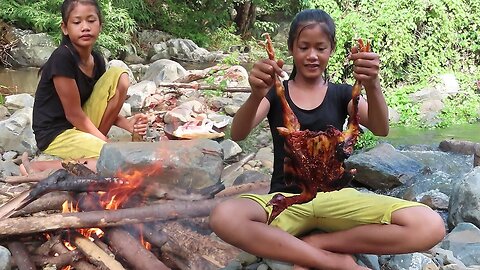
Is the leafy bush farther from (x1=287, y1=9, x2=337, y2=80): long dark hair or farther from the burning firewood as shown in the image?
the burning firewood

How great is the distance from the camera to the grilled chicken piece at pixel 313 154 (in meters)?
2.29

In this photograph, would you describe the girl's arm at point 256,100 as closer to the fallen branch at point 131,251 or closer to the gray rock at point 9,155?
the fallen branch at point 131,251

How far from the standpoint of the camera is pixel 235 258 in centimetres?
271

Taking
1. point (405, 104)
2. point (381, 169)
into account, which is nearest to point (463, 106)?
point (405, 104)

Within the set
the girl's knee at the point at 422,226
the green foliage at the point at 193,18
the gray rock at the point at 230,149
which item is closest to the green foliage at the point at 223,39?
the green foliage at the point at 193,18

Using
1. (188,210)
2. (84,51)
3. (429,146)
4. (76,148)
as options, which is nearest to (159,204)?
(188,210)

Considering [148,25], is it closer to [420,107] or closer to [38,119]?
[420,107]

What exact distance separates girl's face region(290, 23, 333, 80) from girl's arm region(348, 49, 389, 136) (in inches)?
10.8

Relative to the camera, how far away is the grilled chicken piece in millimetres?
2293

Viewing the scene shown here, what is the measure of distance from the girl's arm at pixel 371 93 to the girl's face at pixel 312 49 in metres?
0.27

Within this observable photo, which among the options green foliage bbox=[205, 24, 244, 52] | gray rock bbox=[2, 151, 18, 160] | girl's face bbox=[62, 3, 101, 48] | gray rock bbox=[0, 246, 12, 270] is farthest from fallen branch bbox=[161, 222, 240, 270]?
green foliage bbox=[205, 24, 244, 52]

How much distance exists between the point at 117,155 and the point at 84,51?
1.26m

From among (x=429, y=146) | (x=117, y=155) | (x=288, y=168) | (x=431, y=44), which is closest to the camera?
(x=288, y=168)

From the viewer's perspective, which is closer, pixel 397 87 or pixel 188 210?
pixel 188 210
